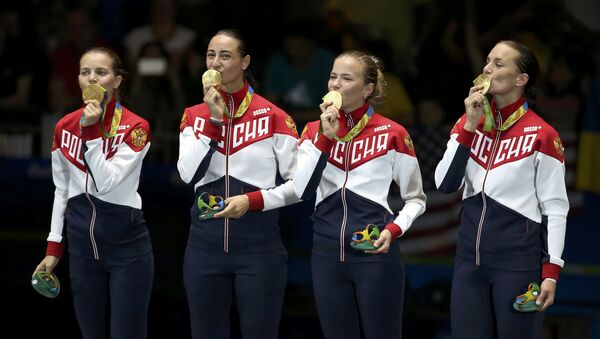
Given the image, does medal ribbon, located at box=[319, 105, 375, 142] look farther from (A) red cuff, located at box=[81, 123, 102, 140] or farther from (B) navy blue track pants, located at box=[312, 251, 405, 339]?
(A) red cuff, located at box=[81, 123, 102, 140]

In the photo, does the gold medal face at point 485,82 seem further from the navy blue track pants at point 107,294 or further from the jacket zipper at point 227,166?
the navy blue track pants at point 107,294

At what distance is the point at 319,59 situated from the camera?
29.7 ft

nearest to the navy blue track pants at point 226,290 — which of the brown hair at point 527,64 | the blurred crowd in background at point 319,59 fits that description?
the brown hair at point 527,64

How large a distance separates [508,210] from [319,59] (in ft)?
14.1

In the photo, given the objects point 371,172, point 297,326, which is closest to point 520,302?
point 371,172

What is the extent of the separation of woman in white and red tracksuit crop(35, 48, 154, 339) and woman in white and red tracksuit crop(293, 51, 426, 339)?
2.41 ft

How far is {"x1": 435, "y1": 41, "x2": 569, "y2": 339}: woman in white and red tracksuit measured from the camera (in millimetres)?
4863

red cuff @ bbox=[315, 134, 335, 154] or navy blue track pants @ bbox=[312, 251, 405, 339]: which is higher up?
red cuff @ bbox=[315, 134, 335, 154]

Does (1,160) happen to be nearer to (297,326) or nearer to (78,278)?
(297,326)

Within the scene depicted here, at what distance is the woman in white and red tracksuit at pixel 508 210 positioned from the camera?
4863 mm

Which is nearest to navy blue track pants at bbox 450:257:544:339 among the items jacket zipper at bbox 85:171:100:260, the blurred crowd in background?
jacket zipper at bbox 85:171:100:260

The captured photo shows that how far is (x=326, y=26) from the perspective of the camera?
9469 millimetres

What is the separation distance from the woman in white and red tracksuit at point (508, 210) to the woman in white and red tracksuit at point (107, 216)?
132cm

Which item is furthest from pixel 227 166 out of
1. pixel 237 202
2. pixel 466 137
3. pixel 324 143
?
pixel 466 137
